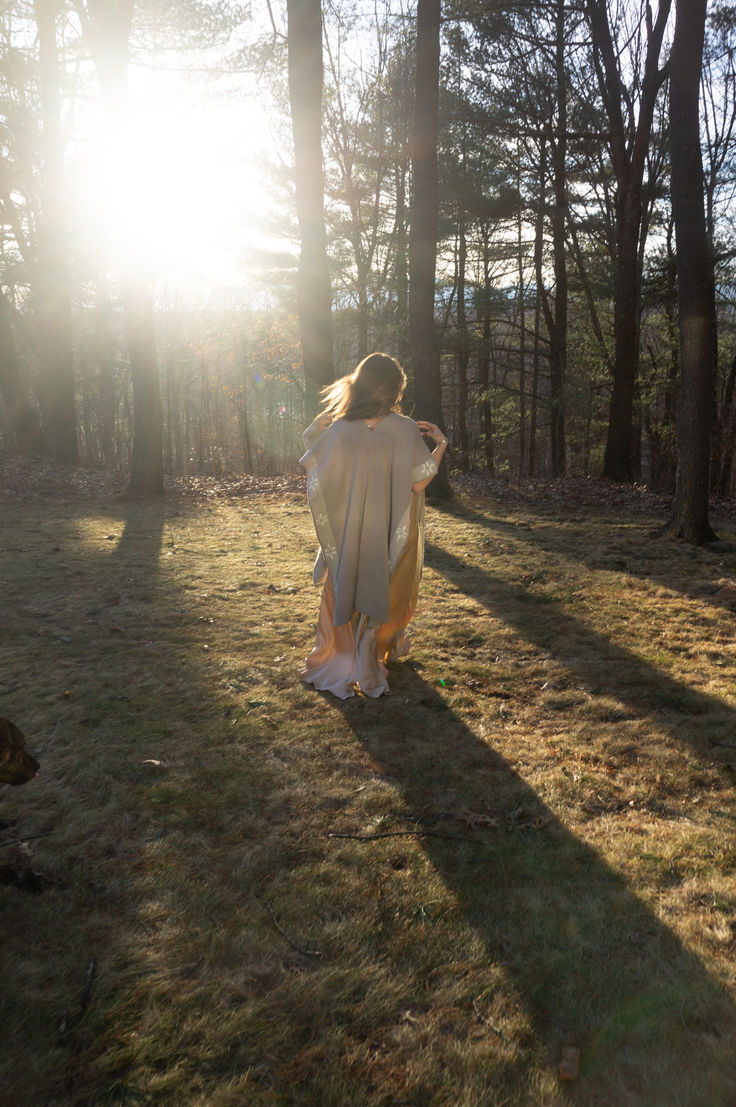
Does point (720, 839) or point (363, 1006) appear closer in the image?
point (363, 1006)

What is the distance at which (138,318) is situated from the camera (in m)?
12.8

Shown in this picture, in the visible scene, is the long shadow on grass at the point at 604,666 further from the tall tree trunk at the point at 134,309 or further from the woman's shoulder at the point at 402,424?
the tall tree trunk at the point at 134,309

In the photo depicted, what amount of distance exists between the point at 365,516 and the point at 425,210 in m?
8.05

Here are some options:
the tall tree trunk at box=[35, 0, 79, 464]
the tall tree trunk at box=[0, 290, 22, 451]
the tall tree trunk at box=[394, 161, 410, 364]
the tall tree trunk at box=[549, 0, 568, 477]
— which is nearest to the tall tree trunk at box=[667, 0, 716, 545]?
the tall tree trunk at box=[549, 0, 568, 477]

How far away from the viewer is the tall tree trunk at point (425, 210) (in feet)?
35.7

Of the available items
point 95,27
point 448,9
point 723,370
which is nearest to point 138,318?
point 95,27

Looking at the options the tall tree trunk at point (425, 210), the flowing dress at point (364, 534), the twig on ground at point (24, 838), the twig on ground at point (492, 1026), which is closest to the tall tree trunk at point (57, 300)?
the tall tree trunk at point (425, 210)

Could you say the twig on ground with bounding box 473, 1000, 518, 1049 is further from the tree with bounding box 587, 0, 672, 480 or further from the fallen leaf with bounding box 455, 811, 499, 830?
the tree with bounding box 587, 0, 672, 480

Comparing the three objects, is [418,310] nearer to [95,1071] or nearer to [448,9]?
[448,9]

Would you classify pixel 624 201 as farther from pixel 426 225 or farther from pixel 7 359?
pixel 7 359

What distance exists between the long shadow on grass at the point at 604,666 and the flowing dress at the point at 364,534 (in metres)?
1.43

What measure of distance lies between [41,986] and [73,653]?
3.42 m

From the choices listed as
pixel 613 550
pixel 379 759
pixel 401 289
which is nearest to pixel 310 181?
pixel 401 289

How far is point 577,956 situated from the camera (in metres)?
2.39
